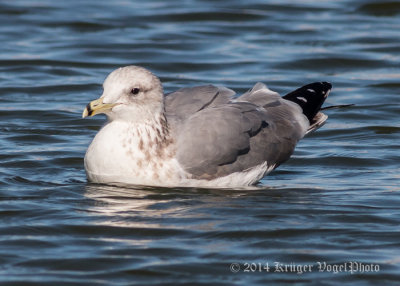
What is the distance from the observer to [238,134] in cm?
840

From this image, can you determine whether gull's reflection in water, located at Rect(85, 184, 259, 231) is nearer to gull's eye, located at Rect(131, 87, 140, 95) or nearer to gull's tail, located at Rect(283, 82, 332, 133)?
gull's eye, located at Rect(131, 87, 140, 95)

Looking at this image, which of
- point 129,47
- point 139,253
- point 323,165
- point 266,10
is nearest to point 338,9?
point 266,10

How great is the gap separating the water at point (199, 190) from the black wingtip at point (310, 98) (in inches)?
20.4

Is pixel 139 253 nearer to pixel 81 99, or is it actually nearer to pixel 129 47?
pixel 81 99

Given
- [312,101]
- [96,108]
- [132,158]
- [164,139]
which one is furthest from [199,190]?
[312,101]

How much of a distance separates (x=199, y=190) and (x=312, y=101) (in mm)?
1853

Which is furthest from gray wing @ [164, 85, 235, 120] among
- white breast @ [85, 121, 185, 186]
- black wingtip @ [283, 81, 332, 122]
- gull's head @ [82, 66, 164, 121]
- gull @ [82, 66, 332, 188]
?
black wingtip @ [283, 81, 332, 122]

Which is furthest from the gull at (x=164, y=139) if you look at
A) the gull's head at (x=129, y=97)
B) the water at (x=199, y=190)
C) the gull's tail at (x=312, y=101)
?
the gull's tail at (x=312, y=101)

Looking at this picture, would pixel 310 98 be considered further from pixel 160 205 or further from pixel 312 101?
pixel 160 205

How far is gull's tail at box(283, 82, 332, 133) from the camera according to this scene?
376 inches

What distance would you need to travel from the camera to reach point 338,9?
16734mm

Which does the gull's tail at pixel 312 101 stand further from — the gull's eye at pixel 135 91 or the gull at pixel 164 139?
the gull's eye at pixel 135 91

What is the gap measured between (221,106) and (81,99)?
3.95m

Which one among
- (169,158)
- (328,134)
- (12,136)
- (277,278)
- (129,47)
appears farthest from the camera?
(129,47)
